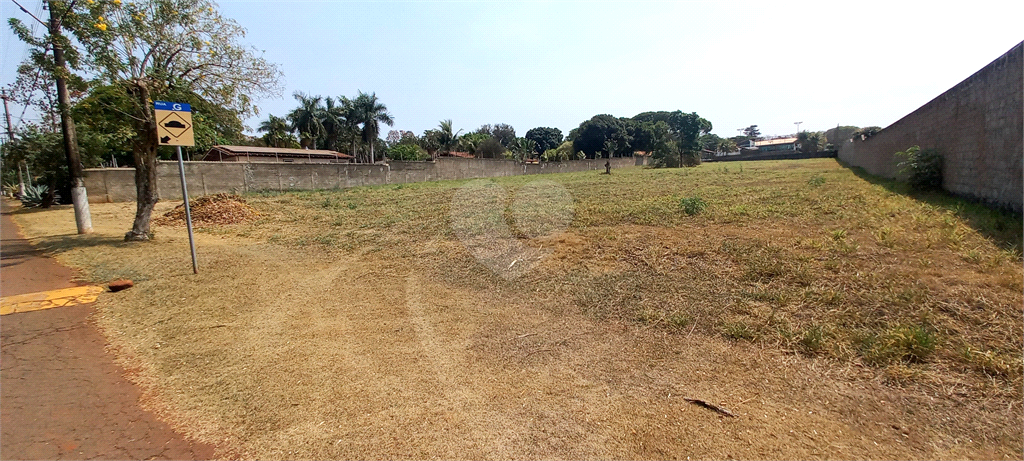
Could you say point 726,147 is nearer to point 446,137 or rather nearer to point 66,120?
point 446,137

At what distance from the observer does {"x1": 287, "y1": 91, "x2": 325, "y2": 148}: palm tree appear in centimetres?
4591

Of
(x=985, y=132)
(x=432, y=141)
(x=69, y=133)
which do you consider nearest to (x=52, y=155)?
(x=69, y=133)

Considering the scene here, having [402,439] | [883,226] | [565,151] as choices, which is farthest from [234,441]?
[565,151]

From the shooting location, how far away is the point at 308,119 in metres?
46.2

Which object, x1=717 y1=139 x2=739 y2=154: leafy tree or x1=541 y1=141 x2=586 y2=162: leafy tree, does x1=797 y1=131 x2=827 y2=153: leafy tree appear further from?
x1=541 y1=141 x2=586 y2=162: leafy tree

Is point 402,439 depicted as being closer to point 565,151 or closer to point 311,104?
point 311,104

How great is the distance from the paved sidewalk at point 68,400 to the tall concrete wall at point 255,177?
16013mm

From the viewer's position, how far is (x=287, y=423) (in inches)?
110

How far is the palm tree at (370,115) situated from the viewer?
46.1 metres

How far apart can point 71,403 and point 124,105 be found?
7.55 m

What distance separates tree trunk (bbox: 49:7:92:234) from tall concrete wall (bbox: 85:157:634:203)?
8073mm

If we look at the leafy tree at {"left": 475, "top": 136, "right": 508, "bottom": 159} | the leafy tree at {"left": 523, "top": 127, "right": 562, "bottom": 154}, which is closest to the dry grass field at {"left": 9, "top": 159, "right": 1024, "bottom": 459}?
the leafy tree at {"left": 475, "top": 136, "right": 508, "bottom": 159}

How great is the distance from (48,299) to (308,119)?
45.4 m

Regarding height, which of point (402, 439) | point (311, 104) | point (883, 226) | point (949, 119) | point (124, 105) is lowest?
point (402, 439)
